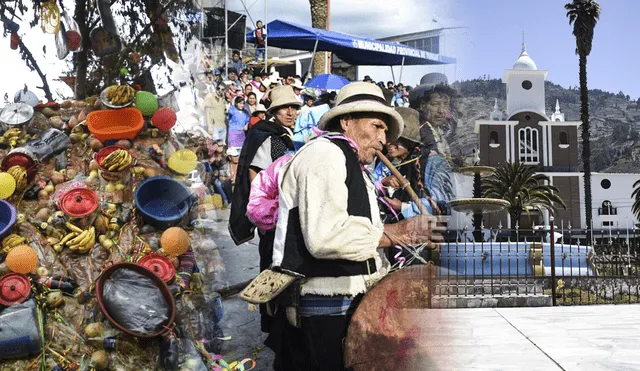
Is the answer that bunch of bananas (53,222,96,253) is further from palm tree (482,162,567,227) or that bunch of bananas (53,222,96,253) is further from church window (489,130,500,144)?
church window (489,130,500,144)

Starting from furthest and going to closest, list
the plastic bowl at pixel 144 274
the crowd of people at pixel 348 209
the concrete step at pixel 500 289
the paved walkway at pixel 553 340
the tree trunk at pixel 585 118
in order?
the tree trunk at pixel 585 118, the concrete step at pixel 500 289, the paved walkway at pixel 553 340, the plastic bowl at pixel 144 274, the crowd of people at pixel 348 209

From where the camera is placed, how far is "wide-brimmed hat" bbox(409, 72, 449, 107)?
171 cm

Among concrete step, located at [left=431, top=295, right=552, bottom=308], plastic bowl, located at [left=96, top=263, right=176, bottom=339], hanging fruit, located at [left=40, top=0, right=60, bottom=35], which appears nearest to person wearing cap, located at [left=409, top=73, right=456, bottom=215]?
plastic bowl, located at [left=96, top=263, right=176, bottom=339]

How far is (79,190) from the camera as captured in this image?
10.3ft

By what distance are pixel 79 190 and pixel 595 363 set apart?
411 centimetres

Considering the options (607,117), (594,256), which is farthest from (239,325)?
(607,117)

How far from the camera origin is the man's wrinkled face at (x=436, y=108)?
1740 mm

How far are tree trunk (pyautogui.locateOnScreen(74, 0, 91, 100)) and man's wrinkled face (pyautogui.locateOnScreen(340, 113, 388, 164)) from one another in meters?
1.44

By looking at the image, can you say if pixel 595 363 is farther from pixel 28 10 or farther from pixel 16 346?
pixel 28 10

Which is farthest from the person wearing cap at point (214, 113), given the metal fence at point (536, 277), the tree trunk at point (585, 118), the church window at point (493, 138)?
the church window at point (493, 138)

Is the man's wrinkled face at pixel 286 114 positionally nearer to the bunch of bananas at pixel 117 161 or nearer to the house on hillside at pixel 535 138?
the bunch of bananas at pixel 117 161

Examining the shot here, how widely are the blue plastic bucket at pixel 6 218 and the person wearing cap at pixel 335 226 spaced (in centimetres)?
141

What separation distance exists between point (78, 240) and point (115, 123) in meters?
0.52

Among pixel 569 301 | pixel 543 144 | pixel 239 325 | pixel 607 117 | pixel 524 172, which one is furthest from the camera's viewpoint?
pixel 607 117
